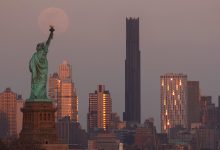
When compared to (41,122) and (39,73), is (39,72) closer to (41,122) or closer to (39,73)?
(39,73)

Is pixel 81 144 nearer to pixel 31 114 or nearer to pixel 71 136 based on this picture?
pixel 71 136

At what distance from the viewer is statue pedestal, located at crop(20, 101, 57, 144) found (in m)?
88.9

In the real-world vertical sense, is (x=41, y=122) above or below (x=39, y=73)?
below

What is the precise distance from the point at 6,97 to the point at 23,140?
8473cm

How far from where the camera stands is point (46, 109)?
292ft

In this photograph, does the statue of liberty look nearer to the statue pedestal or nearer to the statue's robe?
the statue's robe

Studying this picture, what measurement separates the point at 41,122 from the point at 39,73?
9.59 feet

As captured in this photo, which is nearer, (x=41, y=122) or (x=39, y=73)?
(x=41, y=122)

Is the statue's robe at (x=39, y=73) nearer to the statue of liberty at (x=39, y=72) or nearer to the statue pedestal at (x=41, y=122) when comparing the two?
the statue of liberty at (x=39, y=72)

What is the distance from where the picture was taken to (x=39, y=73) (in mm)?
90438

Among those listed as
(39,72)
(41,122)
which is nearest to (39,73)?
(39,72)

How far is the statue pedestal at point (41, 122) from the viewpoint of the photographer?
292 ft

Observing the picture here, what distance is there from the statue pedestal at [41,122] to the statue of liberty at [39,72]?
611 mm

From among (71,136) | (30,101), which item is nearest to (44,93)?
(30,101)
